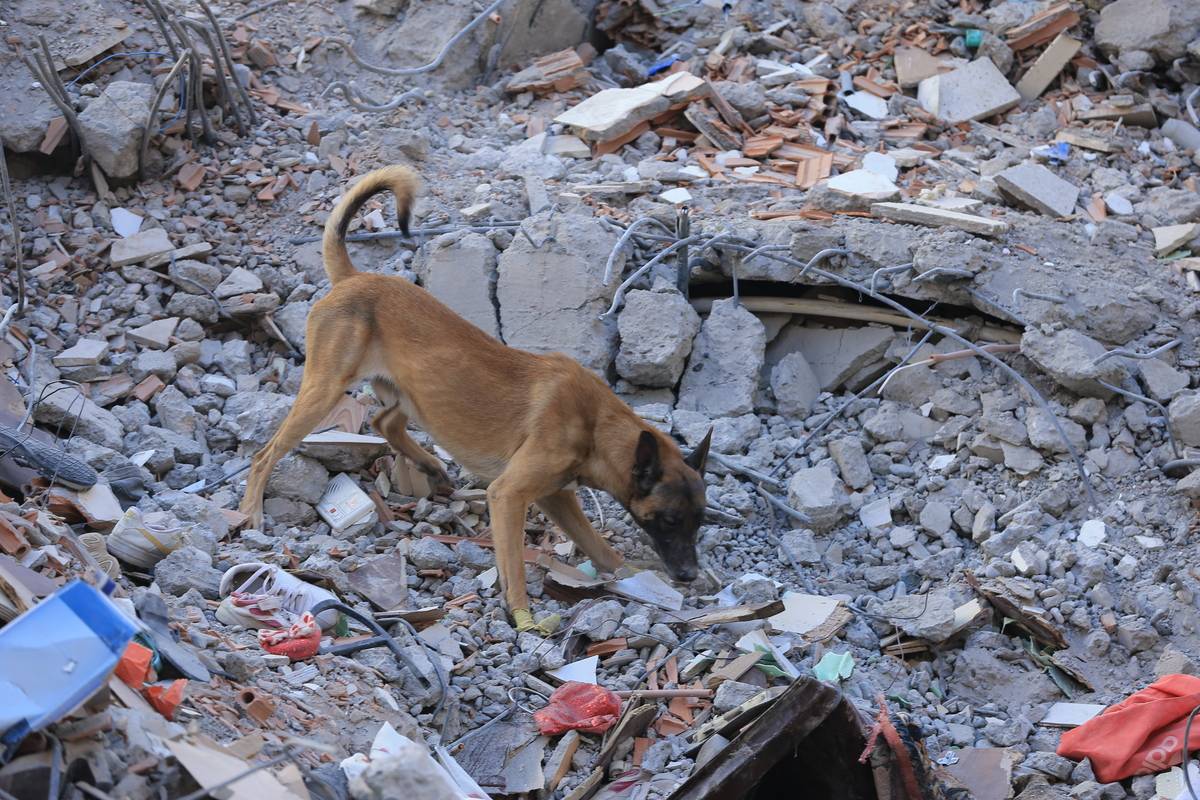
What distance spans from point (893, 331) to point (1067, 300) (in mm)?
1320

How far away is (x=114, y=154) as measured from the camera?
10.3m

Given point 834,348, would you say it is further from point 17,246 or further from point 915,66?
point 17,246

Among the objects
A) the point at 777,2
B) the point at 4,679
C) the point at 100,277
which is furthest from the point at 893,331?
the point at 4,679

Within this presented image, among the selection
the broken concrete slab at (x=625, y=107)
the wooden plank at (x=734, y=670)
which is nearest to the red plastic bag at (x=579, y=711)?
the wooden plank at (x=734, y=670)

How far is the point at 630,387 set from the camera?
31.2ft

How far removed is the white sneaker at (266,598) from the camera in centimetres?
627

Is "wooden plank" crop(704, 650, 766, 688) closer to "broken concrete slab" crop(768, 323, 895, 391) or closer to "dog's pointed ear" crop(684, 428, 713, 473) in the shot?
"dog's pointed ear" crop(684, 428, 713, 473)

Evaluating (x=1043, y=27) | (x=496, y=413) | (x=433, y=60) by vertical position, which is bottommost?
(x=1043, y=27)

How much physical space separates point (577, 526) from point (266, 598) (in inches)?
88.7

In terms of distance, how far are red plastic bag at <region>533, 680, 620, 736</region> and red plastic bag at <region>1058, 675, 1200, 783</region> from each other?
7.82 feet

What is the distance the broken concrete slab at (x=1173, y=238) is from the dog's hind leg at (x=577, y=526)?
5.20 metres

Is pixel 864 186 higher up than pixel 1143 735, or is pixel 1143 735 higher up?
pixel 864 186

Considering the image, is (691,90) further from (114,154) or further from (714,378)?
(114,154)

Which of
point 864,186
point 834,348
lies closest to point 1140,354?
point 834,348
